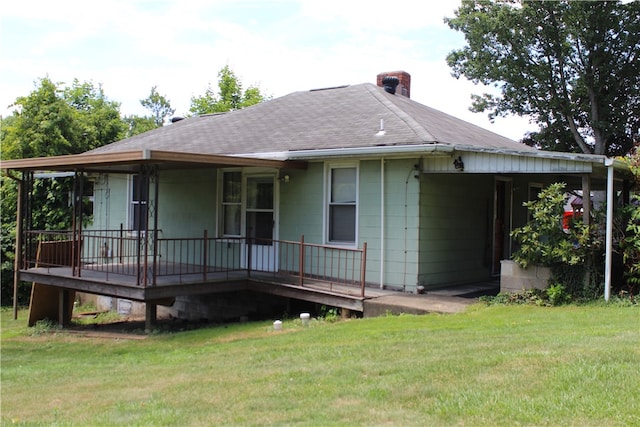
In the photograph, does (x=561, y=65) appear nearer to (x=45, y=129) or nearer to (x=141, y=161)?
(x=45, y=129)

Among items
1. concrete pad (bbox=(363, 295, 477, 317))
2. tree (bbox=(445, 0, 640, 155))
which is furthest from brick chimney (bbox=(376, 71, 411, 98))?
tree (bbox=(445, 0, 640, 155))

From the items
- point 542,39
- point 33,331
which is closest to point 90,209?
point 33,331

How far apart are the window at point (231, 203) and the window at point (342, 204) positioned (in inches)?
96.5

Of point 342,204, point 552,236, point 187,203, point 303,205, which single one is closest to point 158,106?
point 187,203

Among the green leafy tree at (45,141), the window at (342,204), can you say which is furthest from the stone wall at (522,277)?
the green leafy tree at (45,141)

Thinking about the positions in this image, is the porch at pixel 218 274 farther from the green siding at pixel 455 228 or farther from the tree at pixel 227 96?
the tree at pixel 227 96

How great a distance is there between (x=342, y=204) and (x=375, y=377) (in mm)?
6215

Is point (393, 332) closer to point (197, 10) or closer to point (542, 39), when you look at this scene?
point (197, 10)

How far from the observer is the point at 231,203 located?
13117mm

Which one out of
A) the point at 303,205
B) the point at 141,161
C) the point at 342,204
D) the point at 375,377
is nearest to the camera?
the point at 375,377

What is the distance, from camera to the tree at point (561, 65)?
84.4ft

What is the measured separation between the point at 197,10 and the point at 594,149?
22.2 metres

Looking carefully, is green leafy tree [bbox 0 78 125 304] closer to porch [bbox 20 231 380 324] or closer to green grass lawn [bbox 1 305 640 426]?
porch [bbox 20 231 380 324]

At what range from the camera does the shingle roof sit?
1122 cm
